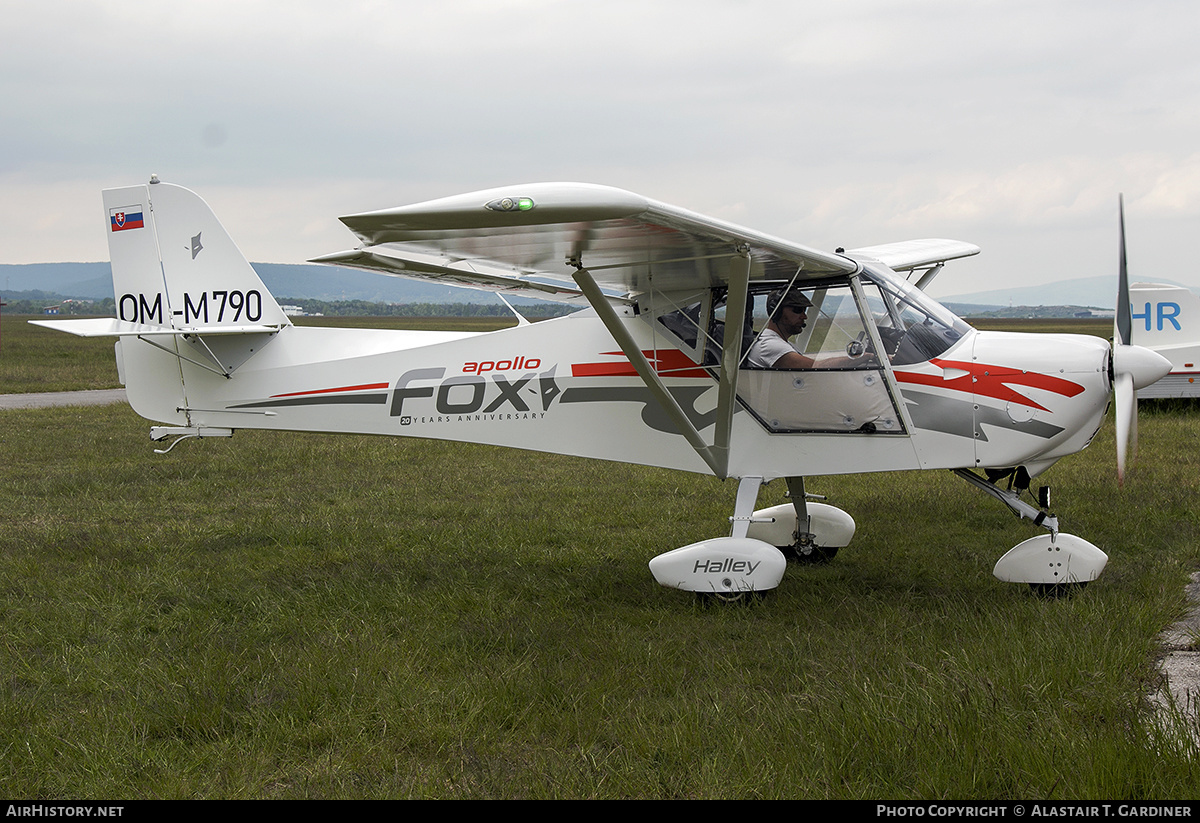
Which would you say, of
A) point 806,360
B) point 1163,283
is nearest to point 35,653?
point 806,360

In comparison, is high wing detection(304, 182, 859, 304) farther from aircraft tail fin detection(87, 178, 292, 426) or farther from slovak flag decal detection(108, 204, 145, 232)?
slovak flag decal detection(108, 204, 145, 232)

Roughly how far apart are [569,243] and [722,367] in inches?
50.8

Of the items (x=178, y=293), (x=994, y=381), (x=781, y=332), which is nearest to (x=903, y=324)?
(x=994, y=381)

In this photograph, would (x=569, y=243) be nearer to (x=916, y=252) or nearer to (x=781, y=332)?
(x=781, y=332)

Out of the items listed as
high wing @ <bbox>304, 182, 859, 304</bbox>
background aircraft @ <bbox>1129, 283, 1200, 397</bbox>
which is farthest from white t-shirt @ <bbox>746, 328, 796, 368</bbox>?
background aircraft @ <bbox>1129, 283, 1200, 397</bbox>

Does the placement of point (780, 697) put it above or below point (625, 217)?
below

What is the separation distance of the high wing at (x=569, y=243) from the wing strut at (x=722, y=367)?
163 millimetres

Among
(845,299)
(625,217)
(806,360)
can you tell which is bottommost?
(806,360)

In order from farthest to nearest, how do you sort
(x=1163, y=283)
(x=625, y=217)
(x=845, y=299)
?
(x=1163, y=283), (x=845, y=299), (x=625, y=217)

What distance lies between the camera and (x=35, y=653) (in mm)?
5121

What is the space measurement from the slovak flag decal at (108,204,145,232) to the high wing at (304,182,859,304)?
6.80 feet

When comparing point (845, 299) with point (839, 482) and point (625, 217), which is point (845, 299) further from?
point (839, 482)

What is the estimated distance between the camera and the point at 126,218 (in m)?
7.71

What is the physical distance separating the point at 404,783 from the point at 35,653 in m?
2.86
